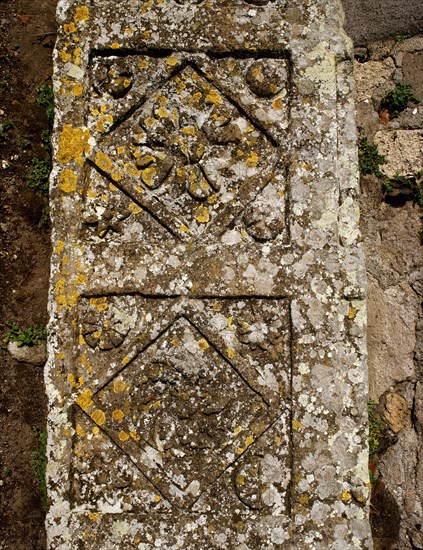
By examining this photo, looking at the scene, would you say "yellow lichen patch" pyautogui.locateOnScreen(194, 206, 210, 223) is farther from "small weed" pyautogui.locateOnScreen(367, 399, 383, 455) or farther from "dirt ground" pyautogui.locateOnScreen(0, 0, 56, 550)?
"small weed" pyautogui.locateOnScreen(367, 399, 383, 455)

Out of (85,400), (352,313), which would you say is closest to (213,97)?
(352,313)

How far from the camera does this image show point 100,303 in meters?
2.96

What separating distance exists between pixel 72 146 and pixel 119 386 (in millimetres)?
1232

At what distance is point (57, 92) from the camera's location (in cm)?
303

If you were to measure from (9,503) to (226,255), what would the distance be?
6.45 feet

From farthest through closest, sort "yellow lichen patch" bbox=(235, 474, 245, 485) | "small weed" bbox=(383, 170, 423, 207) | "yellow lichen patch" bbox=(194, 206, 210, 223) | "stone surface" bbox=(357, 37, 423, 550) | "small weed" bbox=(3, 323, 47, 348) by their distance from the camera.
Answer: "small weed" bbox=(3, 323, 47, 348) < "small weed" bbox=(383, 170, 423, 207) < "stone surface" bbox=(357, 37, 423, 550) < "yellow lichen patch" bbox=(194, 206, 210, 223) < "yellow lichen patch" bbox=(235, 474, 245, 485)

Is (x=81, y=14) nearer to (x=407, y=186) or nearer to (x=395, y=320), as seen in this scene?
(x=407, y=186)

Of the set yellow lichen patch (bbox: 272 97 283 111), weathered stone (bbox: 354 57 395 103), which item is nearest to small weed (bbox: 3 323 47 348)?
yellow lichen patch (bbox: 272 97 283 111)

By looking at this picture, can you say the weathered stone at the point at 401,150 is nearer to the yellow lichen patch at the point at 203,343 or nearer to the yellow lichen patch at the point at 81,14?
the yellow lichen patch at the point at 203,343

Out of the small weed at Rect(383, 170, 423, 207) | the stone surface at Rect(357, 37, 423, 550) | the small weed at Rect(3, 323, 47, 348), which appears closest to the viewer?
the stone surface at Rect(357, 37, 423, 550)

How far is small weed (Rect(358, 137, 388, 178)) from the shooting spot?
3.46 metres

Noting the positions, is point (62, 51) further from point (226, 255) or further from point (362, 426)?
point (362, 426)

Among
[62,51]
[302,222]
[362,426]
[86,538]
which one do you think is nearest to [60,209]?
[62,51]

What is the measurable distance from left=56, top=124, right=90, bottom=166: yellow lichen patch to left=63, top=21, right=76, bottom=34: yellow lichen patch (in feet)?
1.64
